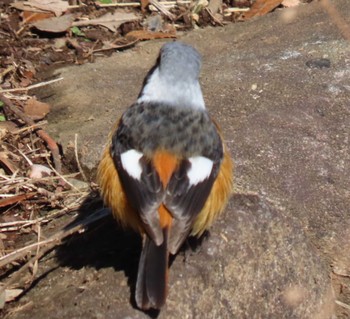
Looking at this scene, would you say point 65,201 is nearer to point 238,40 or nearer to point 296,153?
point 296,153

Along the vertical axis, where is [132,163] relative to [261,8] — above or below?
above

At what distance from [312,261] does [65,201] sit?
5.71ft

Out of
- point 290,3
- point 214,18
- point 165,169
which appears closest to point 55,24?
point 214,18

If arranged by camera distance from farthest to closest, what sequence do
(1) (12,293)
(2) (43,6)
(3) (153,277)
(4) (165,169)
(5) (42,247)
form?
(2) (43,6) → (5) (42,247) → (1) (12,293) → (4) (165,169) → (3) (153,277)

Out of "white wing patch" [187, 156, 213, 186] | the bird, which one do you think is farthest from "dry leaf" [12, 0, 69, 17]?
"white wing patch" [187, 156, 213, 186]

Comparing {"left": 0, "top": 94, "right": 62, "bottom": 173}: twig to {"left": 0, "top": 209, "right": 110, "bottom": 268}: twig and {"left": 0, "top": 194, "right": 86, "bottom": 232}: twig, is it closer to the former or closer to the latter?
{"left": 0, "top": 194, "right": 86, "bottom": 232}: twig

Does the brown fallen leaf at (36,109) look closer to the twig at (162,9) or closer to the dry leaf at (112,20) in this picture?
the dry leaf at (112,20)

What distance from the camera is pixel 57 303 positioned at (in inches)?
178

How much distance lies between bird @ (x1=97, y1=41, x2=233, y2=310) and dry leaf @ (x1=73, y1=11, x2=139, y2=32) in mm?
2927

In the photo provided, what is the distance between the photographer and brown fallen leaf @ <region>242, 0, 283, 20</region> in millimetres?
8453

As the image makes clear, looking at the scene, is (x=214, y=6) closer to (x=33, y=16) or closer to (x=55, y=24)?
(x=55, y=24)

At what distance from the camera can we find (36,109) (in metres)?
6.75

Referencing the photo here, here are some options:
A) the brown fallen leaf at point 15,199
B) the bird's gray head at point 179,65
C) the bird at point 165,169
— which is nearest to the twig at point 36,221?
the brown fallen leaf at point 15,199

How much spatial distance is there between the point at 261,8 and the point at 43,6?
216 cm
